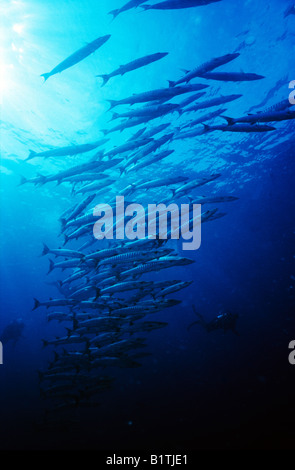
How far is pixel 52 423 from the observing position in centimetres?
866

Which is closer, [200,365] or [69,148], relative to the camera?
[69,148]

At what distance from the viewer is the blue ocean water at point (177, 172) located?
332 inches

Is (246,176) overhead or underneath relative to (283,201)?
overhead

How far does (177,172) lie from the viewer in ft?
67.7

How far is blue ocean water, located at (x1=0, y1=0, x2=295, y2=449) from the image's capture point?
27.6 ft

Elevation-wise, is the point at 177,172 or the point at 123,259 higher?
the point at 177,172

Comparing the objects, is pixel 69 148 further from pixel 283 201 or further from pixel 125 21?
pixel 283 201

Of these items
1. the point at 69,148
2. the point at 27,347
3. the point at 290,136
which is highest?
the point at 290,136

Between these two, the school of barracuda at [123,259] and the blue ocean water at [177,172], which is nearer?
the school of barracuda at [123,259]

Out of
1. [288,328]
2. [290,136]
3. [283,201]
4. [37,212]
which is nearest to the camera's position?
[288,328]

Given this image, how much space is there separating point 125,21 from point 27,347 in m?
24.5

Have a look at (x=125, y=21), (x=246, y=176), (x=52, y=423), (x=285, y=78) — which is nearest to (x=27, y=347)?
(x=52, y=423)

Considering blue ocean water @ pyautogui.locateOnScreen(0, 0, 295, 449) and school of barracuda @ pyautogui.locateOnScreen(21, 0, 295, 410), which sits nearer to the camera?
school of barracuda @ pyautogui.locateOnScreen(21, 0, 295, 410)
